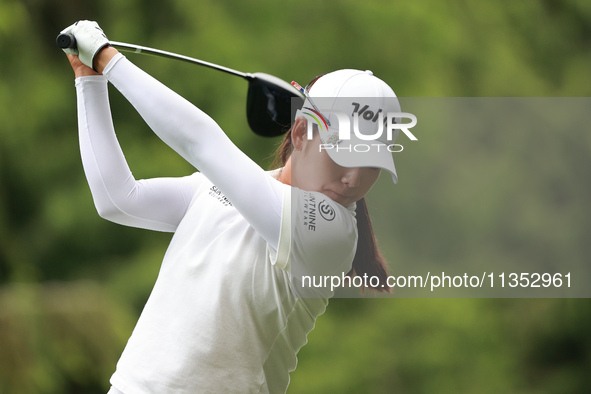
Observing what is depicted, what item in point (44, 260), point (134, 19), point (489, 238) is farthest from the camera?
point (134, 19)

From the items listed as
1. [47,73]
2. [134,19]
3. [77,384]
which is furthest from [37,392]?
[134,19]

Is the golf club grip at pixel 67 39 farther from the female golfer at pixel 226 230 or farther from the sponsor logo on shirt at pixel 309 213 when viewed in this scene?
the sponsor logo on shirt at pixel 309 213

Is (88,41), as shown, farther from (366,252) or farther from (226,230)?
(366,252)

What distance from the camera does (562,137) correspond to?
229 centimetres

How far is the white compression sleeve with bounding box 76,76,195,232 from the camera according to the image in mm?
1097

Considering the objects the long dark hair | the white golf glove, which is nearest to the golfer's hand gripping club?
the white golf glove

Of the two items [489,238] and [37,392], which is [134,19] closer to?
A: [37,392]

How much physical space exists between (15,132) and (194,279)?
2338mm

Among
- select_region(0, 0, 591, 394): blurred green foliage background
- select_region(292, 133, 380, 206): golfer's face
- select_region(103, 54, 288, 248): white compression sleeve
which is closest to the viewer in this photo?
select_region(103, 54, 288, 248): white compression sleeve

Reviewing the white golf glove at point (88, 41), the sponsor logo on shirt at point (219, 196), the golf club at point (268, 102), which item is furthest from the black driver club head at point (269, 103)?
the white golf glove at point (88, 41)

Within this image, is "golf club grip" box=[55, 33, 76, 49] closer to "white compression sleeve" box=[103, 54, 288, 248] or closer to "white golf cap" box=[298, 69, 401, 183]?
"white compression sleeve" box=[103, 54, 288, 248]

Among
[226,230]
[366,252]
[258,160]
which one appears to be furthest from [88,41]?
[258,160]

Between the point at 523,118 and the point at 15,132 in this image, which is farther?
the point at 15,132

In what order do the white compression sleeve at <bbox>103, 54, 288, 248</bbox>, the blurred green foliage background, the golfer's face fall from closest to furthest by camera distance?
the white compression sleeve at <bbox>103, 54, 288, 248</bbox>, the golfer's face, the blurred green foliage background
